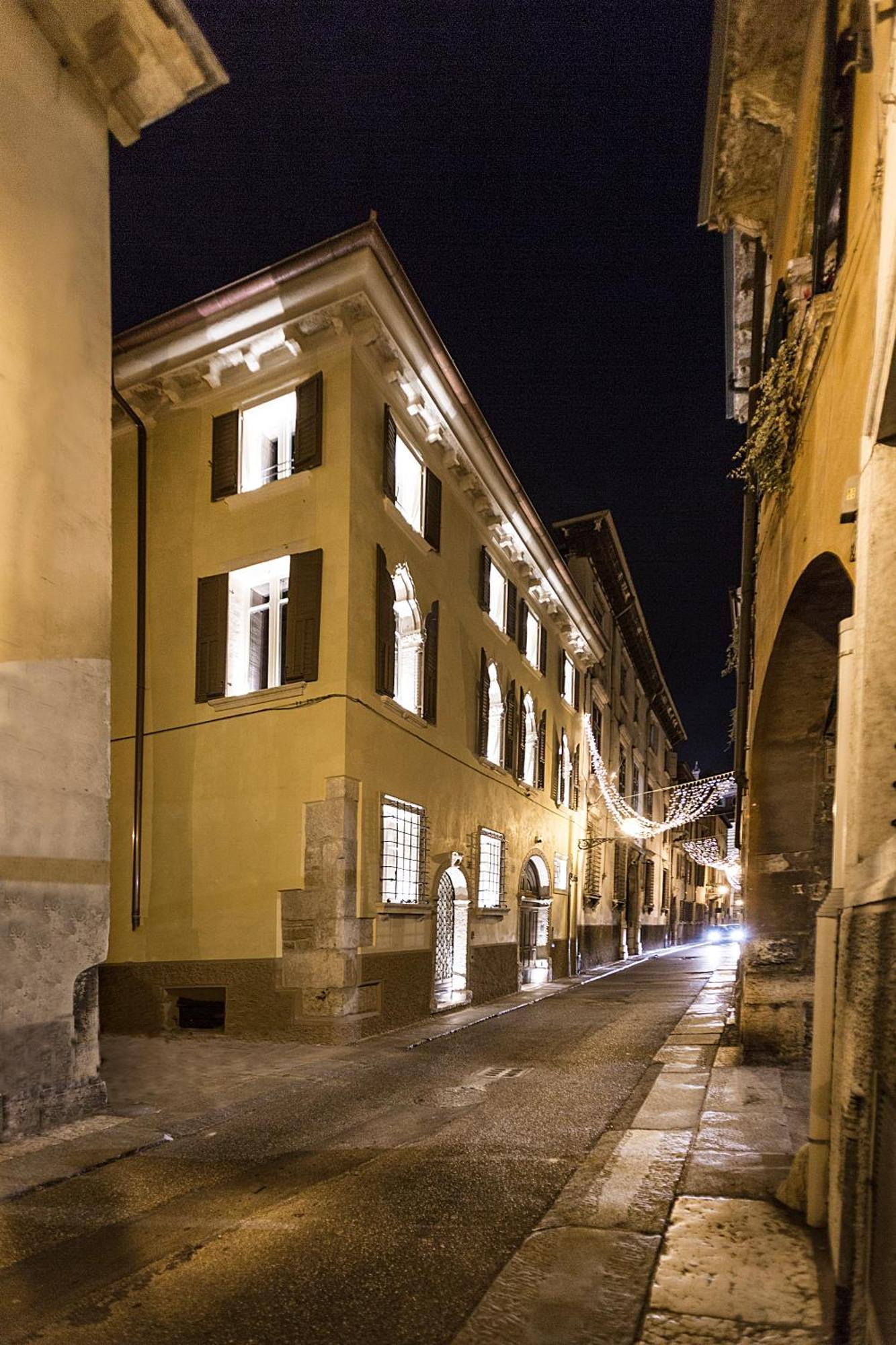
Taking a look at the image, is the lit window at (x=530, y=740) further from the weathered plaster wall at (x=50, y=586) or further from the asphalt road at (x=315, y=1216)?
the weathered plaster wall at (x=50, y=586)

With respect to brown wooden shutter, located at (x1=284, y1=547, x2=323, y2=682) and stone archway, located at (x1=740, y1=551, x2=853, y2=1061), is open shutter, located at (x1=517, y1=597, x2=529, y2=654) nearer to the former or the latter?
brown wooden shutter, located at (x1=284, y1=547, x2=323, y2=682)

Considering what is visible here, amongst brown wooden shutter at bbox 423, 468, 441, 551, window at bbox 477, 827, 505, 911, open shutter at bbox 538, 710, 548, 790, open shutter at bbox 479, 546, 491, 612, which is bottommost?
window at bbox 477, 827, 505, 911

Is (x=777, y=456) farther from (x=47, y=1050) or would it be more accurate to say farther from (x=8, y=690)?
(x=47, y=1050)

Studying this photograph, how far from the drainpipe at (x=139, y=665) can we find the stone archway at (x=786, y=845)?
26.5 ft

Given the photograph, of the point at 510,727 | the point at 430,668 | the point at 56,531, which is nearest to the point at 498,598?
the point at 510,727

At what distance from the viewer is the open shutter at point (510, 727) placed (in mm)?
18922

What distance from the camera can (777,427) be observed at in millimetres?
7262

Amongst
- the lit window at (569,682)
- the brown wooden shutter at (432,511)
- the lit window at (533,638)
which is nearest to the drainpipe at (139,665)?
the brown wooden shutter at (432,511)

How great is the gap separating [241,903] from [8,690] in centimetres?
577

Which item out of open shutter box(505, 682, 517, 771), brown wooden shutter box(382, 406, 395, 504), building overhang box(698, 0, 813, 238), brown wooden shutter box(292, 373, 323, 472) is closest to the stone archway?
building overhang box(698, 0, 813, 238)

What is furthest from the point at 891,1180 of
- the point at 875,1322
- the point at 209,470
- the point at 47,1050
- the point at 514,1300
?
the point at 209,470

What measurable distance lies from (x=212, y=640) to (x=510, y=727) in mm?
7975

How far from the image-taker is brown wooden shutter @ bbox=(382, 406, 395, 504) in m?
13.1

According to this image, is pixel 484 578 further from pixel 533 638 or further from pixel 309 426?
pixel 309 426
